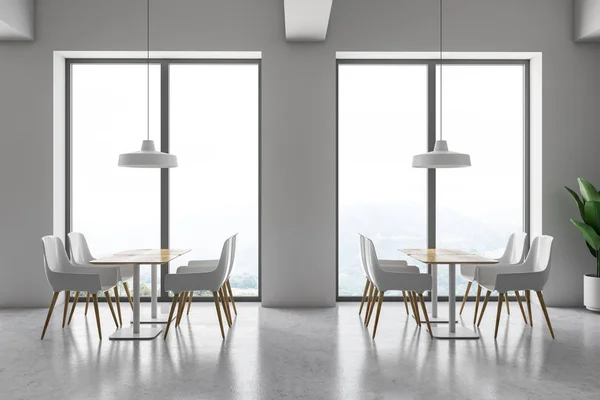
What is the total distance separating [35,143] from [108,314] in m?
2.06

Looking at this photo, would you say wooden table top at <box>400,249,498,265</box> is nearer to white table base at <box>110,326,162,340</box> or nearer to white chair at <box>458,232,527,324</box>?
white chair at <box>458,232,527,324</box>

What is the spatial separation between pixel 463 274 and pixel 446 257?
898 millimetres

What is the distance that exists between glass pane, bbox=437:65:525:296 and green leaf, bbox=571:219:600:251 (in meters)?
0.78

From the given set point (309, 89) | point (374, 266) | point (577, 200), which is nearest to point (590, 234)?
point (577, 200)

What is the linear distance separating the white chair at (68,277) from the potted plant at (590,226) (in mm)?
4580

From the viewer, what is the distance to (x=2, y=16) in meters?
4.81

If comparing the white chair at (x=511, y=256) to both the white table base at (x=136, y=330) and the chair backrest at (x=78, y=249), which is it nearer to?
the white table base at (x=136, y=330)

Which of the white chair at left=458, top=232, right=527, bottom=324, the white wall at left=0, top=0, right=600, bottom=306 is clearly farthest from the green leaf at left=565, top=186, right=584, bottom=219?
the white chair at left=458, top=232, right=527, bottom=324

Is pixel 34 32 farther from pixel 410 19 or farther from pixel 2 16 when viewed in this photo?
pixel 410 19

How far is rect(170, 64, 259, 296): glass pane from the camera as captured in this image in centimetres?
574

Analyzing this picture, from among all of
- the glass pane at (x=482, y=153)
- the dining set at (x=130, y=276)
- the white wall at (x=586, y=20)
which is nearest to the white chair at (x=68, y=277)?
the dining set at (x=130, y=276)

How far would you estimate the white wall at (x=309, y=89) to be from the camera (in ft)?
17.8

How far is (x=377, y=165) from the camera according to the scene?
18.9 feet

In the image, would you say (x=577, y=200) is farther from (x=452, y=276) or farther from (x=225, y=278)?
(x=225, y=278)
